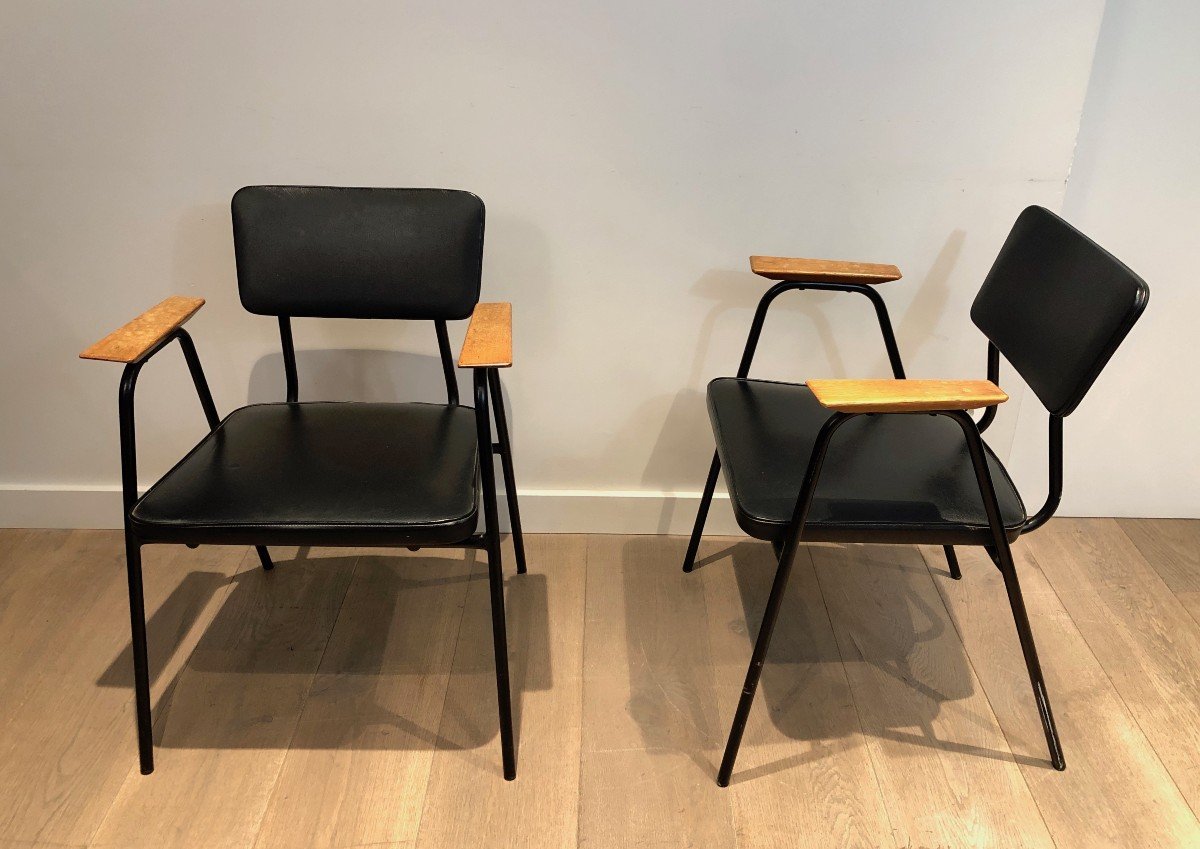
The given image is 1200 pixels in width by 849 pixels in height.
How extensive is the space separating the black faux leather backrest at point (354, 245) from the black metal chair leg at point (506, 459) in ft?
0.48

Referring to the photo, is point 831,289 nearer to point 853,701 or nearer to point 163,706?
point 853,701

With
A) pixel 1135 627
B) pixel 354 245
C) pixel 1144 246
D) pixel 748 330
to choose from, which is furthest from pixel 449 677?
pixel 1144 246

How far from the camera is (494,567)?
1275 millimetres

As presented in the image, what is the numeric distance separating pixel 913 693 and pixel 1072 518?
86 cm

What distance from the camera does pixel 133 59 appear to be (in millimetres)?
1529

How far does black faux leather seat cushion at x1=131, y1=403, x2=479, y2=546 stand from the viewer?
4.00ft

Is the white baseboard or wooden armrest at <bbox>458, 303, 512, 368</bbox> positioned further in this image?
the white baseboard

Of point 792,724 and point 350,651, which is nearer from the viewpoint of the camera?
point 792,724

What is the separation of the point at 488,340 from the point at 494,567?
351 mm

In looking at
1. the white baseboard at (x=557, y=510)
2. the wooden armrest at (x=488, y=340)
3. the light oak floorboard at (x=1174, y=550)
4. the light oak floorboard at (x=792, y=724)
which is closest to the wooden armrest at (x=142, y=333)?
the wooden armrest at (x=488, y=340)

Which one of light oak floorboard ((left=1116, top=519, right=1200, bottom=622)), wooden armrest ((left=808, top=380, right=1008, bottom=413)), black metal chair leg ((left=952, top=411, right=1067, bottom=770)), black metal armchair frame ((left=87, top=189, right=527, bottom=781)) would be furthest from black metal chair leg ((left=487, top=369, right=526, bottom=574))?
light oak floorboard ((left=1116, top=519, right=1200, bottom=622))

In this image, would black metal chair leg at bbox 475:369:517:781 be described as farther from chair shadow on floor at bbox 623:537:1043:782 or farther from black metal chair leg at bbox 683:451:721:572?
black metal chair leg at bbox 683:451:721:572

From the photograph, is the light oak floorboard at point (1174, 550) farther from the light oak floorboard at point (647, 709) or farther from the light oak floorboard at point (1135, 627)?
the light oak floorboard at point (647, 709)

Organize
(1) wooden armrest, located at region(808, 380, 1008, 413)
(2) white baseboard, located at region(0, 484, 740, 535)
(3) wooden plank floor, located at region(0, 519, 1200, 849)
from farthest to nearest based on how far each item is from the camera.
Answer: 1. (2) white baseboard, located at region(0, 484, 740, 535)
2. (3) wooden plank floor, located at region(0, 519, 1200, 849)
3. (1) wooden armrest, located at region(808, 380, 1008, 413)
